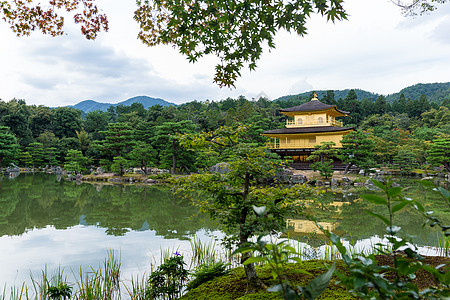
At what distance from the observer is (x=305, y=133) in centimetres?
2014

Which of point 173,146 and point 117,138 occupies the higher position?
point 117,138

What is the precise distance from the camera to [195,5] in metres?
2.35

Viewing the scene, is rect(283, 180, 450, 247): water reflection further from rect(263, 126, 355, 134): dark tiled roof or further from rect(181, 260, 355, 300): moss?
rect(263, 126, 355, 134): dark tiled roof

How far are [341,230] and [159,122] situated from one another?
18691mm

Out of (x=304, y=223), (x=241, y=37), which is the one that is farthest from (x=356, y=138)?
(x=241, y=37)

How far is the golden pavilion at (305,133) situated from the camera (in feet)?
64.8

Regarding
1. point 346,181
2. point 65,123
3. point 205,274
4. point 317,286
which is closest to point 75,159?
point 65,123

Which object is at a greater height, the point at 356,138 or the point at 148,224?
the point at 356,138

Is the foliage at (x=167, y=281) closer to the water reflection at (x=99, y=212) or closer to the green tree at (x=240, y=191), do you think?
the green tree at (x=240, y=191)

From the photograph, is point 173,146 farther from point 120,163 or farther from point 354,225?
point 354,225

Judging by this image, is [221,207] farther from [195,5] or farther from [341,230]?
[341,230]

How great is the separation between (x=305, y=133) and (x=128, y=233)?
16904mm

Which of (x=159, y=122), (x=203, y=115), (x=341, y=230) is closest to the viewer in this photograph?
(x=341, y=230)

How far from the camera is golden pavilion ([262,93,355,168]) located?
64.8ft
